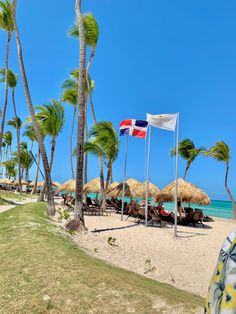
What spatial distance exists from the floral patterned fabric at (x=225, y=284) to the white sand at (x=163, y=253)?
443 centimetres

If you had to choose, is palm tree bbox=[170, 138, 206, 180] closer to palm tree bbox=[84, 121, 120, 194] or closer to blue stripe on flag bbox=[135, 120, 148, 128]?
palm tree bbox=[84, 121, 120, 194]

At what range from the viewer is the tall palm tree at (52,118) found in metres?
16.5

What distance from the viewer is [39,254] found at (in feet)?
17.1

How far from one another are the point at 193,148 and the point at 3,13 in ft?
78.9

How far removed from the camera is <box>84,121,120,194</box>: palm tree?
17359 millimetres

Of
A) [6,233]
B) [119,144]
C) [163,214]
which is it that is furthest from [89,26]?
[6,233]

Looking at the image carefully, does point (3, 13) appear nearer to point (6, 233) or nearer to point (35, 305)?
point (6, 233)

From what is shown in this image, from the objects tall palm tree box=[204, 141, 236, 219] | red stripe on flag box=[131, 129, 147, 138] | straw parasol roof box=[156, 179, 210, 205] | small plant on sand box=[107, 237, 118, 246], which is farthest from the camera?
tall palm tree box=[204, 141, 236, 219]

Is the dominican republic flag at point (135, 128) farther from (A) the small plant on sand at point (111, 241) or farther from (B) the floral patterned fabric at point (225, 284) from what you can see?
(B) the floral patterned fabric at point (225, 284)

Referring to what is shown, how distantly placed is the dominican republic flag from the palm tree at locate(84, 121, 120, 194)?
327 cm

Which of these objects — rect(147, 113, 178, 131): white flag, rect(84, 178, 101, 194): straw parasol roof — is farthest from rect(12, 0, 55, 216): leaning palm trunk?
rect(84, 178, 101, 194): straw parasol roof

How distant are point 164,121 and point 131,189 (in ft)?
30.0

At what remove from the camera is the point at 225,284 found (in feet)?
3.63

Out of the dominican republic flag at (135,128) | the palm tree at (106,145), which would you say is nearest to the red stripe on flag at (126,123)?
the dominican republic flag at (135,128)
